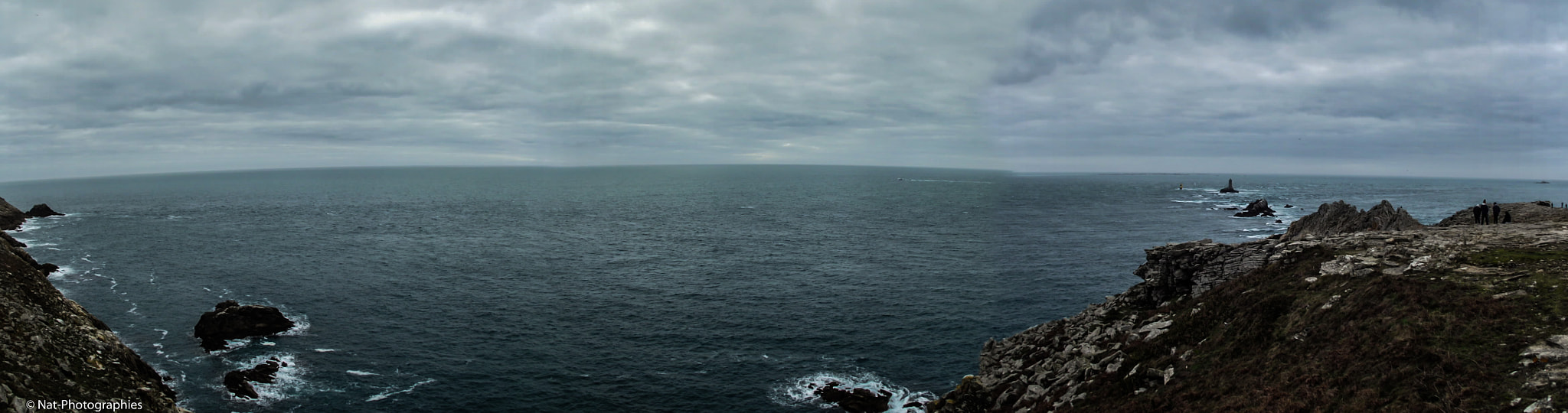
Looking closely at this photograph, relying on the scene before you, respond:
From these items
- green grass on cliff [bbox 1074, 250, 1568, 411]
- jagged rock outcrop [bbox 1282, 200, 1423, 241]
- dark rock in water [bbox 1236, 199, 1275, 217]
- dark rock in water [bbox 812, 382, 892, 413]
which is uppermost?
jagged rock outcrop [bbox 1282, 200, 1423, 241]

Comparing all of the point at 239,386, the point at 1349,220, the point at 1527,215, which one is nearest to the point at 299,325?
the point at 239,386

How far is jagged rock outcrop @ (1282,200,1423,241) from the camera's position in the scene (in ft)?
173

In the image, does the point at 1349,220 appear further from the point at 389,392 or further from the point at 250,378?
the point at 250,378

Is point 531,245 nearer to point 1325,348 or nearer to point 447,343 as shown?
point 447,343

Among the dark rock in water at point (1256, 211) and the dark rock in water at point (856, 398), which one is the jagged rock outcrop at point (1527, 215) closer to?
the dark rock in water at point (856, 398)

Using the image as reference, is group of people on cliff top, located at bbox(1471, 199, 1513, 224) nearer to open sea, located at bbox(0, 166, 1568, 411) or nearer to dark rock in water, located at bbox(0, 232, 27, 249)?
open sea, located at bbox(0, 166, 1568, 411)

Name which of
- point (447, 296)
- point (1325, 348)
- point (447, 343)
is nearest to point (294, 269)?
point (447, 296)

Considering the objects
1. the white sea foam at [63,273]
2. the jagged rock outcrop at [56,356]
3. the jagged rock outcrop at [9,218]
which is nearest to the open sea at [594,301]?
the white sea foam at [63,273]

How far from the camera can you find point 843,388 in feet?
161

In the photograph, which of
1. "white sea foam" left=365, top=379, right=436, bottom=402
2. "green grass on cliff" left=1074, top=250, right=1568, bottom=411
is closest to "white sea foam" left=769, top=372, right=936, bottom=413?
"green grass on cliff" left=1074, top=250, right=1568, bottom=411

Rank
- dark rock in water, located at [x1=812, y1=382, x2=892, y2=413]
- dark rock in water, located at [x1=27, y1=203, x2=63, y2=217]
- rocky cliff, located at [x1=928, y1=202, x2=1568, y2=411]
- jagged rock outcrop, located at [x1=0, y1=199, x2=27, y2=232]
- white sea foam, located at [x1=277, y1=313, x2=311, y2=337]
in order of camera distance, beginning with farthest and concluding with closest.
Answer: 1. dark rock in water, located at [x1=27, y1=203, x2=63, y2=217]
2. jagged rock outcrop, located at [x1=0, y1=199, x2=27, y2=232]
3. white sea foam, located at [x1=277, y1=313, x2=311, y2=337]
4. dark rock in water, located at [x1=812, y1=382, x2=892, y2=413]
5. rocky cliff, located at [x1=928, y1=202, x2=1568, y2=411]

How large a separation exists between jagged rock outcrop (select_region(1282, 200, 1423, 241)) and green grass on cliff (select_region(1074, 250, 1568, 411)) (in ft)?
84.2

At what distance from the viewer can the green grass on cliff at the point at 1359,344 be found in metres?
21.1

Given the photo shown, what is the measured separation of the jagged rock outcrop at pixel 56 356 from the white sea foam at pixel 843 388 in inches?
1272
